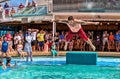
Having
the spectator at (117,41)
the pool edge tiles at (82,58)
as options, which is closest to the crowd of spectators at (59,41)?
the spectator at (117,41)

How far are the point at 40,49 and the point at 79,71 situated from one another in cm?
902

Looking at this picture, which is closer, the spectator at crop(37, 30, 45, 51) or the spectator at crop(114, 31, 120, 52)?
the spectator at crop(114, 31, 120, 52)

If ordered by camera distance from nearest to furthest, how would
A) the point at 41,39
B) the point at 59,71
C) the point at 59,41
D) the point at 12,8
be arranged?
1. the point at 59,71
2. the point at 41,39
3. the point at 59,41
4. the point at 12,8

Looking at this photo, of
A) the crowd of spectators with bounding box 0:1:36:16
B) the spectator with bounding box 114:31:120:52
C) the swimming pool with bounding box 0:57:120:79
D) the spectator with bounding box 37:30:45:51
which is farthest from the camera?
the crowd of spectators with bounding box 0:1:36:16

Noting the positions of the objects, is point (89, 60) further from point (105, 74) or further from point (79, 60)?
point (105, 74)

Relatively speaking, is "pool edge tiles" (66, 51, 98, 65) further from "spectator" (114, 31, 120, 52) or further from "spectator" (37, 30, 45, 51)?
"spectator" (114, 31, 120, 52)

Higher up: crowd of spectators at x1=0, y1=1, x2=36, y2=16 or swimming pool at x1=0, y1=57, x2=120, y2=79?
crowd of spectators at x1=0, y1=1, x2=36, y2=16

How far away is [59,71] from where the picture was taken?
17.2 m

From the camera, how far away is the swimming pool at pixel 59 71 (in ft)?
49.6

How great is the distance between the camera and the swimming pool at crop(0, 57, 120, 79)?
15125 millimetres

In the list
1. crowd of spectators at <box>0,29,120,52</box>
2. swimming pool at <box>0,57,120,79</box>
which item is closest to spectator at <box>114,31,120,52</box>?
crowd of spectators at <box>0,29,120,52</box>

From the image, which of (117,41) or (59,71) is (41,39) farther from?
(59,71)

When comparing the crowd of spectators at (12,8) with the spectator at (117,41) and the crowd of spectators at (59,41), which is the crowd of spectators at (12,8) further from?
the spectator at (117,41)

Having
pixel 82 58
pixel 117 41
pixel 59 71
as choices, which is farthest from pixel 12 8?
pixel 59 71
